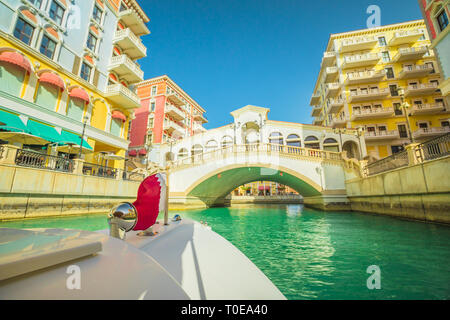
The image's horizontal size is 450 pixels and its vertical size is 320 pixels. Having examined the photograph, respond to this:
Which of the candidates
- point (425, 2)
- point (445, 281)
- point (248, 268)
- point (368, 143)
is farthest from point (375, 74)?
point (248, 268)

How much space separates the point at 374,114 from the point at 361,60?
6.73 metres

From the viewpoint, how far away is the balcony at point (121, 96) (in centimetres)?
1432

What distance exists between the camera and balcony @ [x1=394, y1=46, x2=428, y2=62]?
22016mm

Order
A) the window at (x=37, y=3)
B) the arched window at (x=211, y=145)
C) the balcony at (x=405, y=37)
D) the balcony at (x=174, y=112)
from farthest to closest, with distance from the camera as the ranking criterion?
1. the balcony at (x=174, y=112)
2. the balcony at (x=405, y=37)
3. the arched window at (x=211, y=145)
4. the window at (x=37, y=3)

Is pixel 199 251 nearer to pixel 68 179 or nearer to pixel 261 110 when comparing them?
pixel 68 179

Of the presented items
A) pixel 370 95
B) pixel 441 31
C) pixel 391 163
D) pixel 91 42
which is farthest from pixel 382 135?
pixel 91 42

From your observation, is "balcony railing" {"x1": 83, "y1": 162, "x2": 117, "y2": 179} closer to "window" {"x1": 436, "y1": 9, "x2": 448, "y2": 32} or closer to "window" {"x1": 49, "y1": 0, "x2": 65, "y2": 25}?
"window" {"x1": 49, "y1": 0, "x2": 65, "y2": 25}

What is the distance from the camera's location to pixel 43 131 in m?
10.1

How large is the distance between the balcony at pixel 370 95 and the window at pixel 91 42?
83.5ft

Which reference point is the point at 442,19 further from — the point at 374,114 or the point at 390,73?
the point at 390,73

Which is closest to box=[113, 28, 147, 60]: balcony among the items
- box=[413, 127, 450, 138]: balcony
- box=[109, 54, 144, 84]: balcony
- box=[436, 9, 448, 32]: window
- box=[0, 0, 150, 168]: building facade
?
box=[0, 0, 150, 168]: building facade

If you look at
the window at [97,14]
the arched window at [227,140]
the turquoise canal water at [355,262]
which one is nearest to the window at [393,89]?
the arched window at [227,140]

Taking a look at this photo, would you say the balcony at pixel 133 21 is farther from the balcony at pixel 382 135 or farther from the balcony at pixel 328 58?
the balcony at pixel 382 135

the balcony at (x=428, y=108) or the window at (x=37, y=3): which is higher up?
the window at (x=37, y=3)
